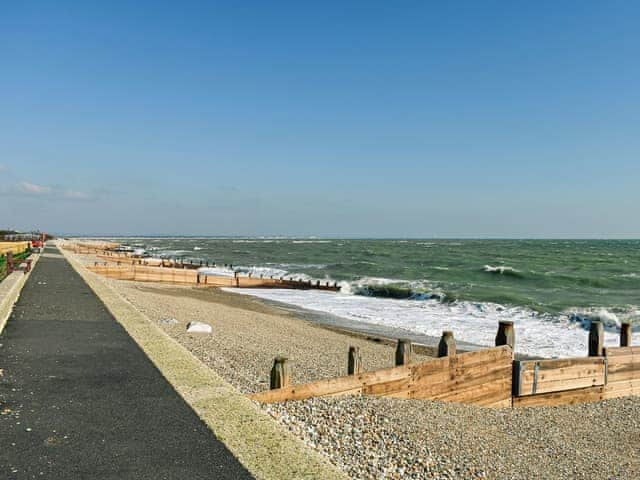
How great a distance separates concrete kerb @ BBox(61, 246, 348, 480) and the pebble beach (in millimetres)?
438

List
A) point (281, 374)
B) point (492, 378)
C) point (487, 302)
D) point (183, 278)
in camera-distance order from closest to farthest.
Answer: point (281, 374), point (492, 378), point (487, 302), point (183, 278)

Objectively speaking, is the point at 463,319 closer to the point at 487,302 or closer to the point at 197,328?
the point at 487,302

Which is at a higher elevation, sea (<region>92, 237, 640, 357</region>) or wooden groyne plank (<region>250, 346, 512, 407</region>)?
wooden groyne plank (<region>250, 346, 512, 407</region>)

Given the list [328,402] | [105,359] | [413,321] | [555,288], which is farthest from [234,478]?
[555,288]

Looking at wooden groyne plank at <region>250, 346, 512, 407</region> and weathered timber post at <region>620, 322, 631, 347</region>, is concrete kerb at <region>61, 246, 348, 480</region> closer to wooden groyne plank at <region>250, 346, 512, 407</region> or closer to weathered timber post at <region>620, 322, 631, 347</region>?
wooden groyne plank at <region>250, 346, 512, 407</region>

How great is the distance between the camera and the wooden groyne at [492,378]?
7715 mm

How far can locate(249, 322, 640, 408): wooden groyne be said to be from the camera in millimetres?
7715

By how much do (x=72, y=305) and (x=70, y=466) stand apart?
408 inches

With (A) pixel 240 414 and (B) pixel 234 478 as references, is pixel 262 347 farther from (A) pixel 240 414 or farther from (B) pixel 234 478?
(B) pixel 234 478

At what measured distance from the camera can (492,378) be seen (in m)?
9.87

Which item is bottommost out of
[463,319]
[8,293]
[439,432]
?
[463,319]

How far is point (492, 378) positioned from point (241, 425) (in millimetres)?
6074

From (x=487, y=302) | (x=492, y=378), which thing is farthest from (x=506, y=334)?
(x=487, y=302)

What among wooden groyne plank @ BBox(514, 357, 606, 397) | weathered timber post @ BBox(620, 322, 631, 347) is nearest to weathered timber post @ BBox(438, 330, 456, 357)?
wooden groyne plank @ BBox(514, 357, 606, 397)
